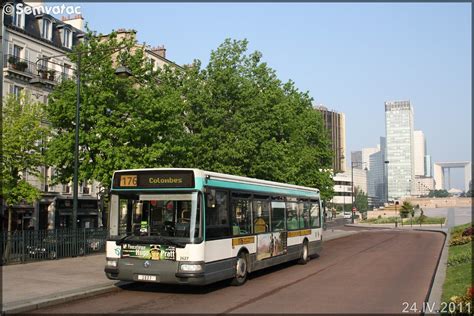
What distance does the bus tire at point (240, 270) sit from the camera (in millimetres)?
13344

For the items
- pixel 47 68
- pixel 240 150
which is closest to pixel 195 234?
pixel 240 150

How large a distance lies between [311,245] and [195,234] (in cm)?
→ 980

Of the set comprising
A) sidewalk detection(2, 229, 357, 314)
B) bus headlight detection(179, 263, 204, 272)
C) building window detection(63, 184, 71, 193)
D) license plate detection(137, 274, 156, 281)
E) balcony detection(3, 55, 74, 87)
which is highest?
balcony detection(3, 55, 74, 87)

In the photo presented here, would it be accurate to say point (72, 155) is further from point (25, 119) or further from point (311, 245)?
point (311, 245)

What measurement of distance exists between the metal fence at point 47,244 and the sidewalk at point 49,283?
19.3 inches

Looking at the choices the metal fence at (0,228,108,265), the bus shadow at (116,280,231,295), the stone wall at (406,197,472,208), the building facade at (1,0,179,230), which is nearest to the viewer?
the bus shadow at (116,280,231,295)

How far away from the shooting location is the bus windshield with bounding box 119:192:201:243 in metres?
11.6

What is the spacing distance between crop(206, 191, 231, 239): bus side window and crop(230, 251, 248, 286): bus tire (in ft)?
3.38

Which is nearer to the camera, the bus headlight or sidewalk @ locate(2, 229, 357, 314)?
sidewalk @ locate(2, 229, 357, 314)

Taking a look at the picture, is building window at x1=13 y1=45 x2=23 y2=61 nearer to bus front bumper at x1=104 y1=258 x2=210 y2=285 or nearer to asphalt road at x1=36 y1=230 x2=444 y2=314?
asphalt road at x1=36 y1=230 x2=444 y2=314

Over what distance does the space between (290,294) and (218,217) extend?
2.55m

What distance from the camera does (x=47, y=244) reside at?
1811 centimetres

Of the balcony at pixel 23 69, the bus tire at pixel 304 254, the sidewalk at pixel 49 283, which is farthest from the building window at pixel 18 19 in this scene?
the bus tire at pixel 304 254

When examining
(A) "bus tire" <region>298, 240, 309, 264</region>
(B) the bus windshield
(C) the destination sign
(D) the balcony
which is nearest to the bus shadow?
(B) the bus windshield
